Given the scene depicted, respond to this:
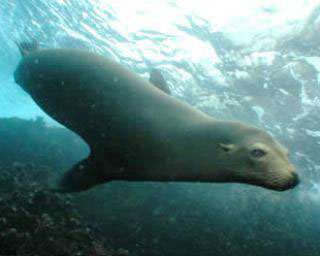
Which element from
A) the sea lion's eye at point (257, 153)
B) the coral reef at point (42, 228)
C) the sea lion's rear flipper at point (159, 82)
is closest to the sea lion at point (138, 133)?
the sea lion's eye at point (257, 153)

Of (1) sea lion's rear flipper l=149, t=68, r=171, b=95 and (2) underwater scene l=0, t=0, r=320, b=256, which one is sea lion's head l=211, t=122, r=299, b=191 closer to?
(2) underwater scene l=0, t=0, r=320, b=256

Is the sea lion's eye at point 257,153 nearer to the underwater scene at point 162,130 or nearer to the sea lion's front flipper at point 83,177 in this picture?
the underwater scene at point 162,130

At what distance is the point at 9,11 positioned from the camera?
18.1m

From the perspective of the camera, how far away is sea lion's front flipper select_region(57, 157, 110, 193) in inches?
134

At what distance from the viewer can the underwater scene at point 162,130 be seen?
116 inches

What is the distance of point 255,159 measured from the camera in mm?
2508

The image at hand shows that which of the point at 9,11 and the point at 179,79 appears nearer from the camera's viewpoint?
the point at 179,79

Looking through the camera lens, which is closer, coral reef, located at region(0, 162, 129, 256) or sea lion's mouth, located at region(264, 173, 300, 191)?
sea lion's mouth, located at region(264, 173, 300, 191)

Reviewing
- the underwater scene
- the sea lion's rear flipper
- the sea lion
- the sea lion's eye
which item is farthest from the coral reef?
the sea lion's eye

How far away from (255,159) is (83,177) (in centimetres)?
176

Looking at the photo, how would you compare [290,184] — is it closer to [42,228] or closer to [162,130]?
[162,130]

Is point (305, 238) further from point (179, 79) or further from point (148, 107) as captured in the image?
point (148, 107)

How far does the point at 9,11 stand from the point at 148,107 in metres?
17.9

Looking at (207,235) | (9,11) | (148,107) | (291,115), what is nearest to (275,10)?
(291,115)
